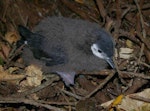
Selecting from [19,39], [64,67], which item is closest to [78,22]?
[64,67]

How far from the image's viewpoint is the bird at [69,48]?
151 inches

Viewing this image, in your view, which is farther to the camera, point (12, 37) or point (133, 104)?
point (12, 37)

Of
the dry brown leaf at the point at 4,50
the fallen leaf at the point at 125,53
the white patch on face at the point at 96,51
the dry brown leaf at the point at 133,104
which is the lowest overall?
the dry brown leaf at the point at 133,104

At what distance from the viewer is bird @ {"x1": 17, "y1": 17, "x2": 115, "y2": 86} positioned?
3.83 metres

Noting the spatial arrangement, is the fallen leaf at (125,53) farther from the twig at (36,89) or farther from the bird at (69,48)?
the twig at (36,89)

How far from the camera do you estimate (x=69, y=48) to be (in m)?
3.88

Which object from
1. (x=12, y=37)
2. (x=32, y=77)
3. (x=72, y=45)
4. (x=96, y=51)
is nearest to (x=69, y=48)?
(x=72, y=45)

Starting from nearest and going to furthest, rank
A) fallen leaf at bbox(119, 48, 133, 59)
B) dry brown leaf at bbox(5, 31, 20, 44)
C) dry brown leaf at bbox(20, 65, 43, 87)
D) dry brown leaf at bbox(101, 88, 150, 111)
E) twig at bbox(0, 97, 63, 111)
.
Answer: twig at bbox(0, 97, 63, 111) < dry brown leaf at bbox(101, 88, 150, 111) < dry brown leaf at bbox(20, 65, 43, 87) < fallen leaf at bbox(119, 48, 133, 59) < dry brown leaf at bbox(5, 31, 20, 44)

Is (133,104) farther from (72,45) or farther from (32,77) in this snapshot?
(32,77)

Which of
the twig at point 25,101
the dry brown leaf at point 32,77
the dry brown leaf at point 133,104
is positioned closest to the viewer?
the twig at point 25,101

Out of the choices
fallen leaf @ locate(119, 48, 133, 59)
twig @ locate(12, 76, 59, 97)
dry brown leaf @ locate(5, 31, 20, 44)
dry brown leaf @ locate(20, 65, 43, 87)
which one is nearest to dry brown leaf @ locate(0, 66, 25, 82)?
dry brown leaf @ locate(20, 65, 43, 87)

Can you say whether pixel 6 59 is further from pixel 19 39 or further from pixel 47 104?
pixel 47 104

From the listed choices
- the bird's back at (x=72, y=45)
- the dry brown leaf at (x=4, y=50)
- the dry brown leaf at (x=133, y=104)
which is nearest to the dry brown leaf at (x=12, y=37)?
the dry brown leaf at (x=4, y=50)

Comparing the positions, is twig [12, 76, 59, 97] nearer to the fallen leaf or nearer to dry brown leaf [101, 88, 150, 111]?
dry brown leaf [101, 88, 150, 111]
